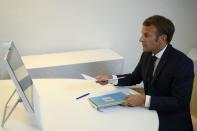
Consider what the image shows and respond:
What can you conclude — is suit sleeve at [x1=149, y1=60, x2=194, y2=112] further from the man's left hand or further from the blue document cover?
the blue document cover

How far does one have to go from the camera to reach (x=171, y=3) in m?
3.79

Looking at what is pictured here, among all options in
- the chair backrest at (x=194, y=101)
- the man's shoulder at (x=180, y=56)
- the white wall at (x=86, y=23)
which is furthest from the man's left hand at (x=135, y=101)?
the white wall at (x=86, y=23)

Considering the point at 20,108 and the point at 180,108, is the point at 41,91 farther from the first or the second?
the point at 180,108

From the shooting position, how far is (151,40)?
6.60ft

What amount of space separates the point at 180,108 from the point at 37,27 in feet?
6.50

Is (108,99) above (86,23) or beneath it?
beneath

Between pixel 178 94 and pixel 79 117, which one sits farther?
pixel 178 94

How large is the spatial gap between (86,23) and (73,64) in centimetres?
64

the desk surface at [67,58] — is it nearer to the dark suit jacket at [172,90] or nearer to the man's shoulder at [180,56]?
the dark suit jacket at [172,90]

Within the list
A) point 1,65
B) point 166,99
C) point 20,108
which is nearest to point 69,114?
point 20,108

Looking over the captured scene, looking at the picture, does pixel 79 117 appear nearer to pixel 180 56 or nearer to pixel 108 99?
pixel 108 99

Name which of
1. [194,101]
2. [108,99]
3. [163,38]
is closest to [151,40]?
[163,38]

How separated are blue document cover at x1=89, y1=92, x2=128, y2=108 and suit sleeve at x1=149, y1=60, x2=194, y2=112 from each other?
0.21 meters

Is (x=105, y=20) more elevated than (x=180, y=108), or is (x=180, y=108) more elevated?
(x=105, y=20)
